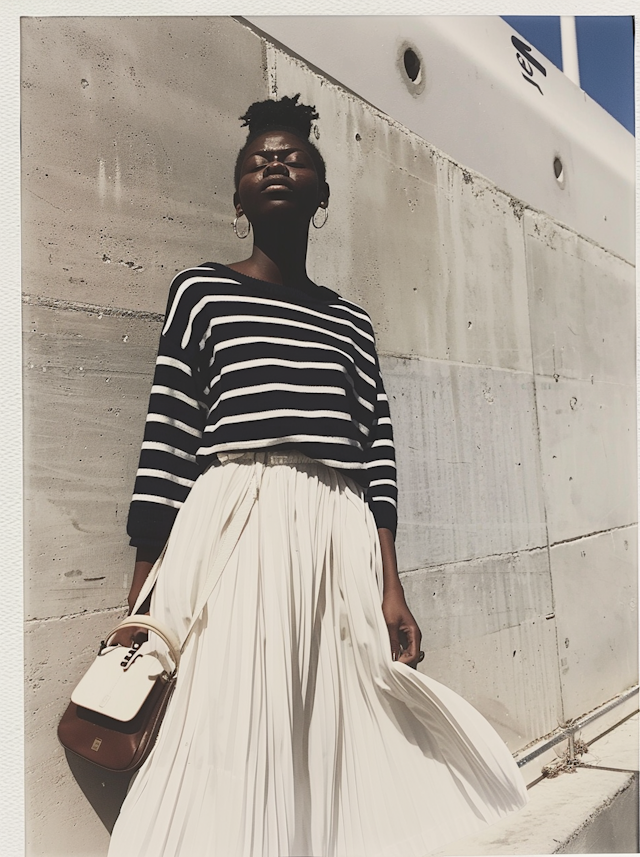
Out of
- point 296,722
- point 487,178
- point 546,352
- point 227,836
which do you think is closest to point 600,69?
point 487,178

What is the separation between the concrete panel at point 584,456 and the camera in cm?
376

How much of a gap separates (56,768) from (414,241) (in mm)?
2183

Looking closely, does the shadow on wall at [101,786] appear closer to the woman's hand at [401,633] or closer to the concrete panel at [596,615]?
the woman's hand at [401,633]

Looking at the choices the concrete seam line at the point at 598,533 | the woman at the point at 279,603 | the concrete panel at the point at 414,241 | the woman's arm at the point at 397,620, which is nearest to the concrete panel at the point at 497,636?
the concrete seam line at the point at 598,533

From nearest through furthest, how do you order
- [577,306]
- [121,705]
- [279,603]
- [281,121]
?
1. [121,705]
2. [279,603]
3. [281,121]
4. [577,306]

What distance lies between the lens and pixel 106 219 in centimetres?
244

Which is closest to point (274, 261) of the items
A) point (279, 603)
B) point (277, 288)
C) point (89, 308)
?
point (277, 288)

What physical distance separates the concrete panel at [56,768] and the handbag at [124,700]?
0.08 metres

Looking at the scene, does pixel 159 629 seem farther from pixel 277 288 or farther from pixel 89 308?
pixel 277 288

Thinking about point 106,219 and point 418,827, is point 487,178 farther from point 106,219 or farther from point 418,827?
point 418,827

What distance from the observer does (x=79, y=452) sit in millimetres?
2357

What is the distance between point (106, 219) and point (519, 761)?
2597 mm

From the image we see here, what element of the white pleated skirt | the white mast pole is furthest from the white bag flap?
the white mast pole

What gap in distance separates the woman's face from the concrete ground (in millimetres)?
2093
